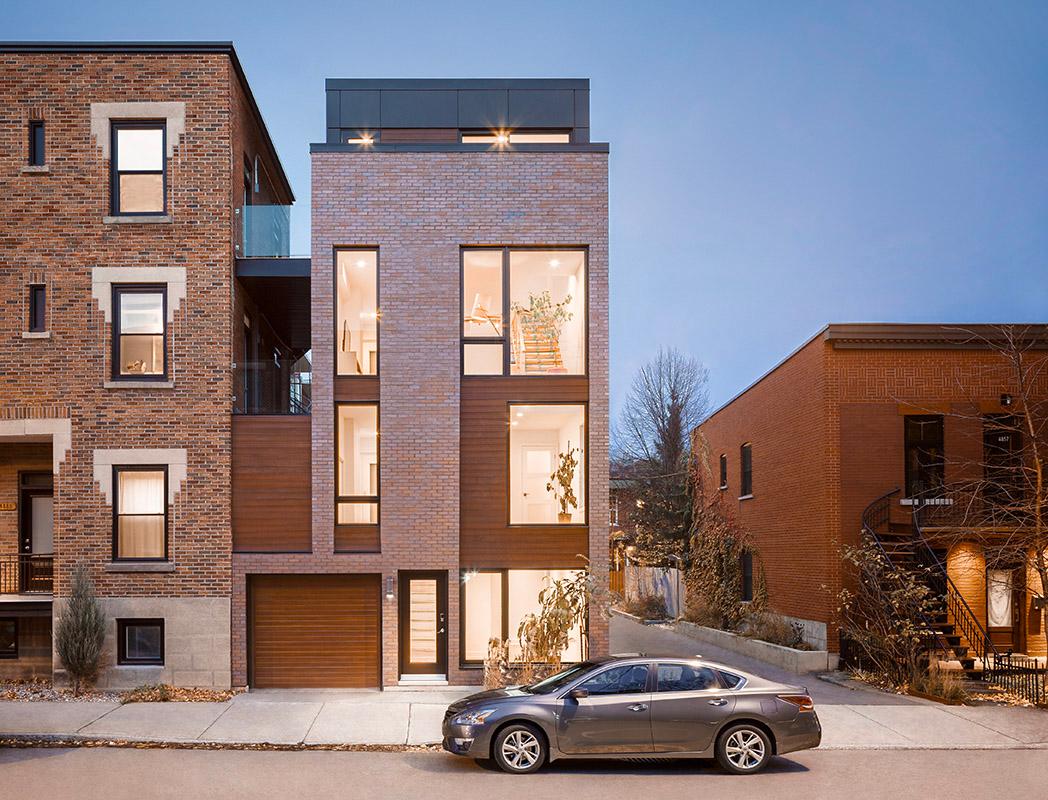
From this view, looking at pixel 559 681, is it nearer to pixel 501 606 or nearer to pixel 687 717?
pixel 687 717

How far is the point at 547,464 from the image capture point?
677 inches

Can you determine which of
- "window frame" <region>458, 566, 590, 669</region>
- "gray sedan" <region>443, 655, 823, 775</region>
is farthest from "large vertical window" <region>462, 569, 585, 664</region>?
"gray sedan" <region>443, 655, 823, 775</region>

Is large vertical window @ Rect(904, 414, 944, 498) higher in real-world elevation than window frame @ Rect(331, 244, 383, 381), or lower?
lower

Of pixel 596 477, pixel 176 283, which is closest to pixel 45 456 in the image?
pixel 176 283

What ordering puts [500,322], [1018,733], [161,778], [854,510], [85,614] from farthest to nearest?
[854,510] → [500,322] → [85,614] → [1018,733] → [161,778]

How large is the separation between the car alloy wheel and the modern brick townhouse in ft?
18.1

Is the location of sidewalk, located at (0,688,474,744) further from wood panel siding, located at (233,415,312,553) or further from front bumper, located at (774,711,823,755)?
front bumper, located at (774,711,823,755)

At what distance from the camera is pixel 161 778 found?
10.7m

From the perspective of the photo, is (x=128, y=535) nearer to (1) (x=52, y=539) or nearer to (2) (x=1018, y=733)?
(1) (x=52, y=539)

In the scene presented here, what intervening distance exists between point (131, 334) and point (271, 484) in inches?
150

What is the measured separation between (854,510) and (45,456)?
54.4 feet

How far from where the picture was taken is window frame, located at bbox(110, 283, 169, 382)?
54.5ft

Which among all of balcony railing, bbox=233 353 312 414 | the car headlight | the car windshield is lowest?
the car headlight

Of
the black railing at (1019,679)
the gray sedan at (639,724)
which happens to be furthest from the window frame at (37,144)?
the black railing at (1019,679)
